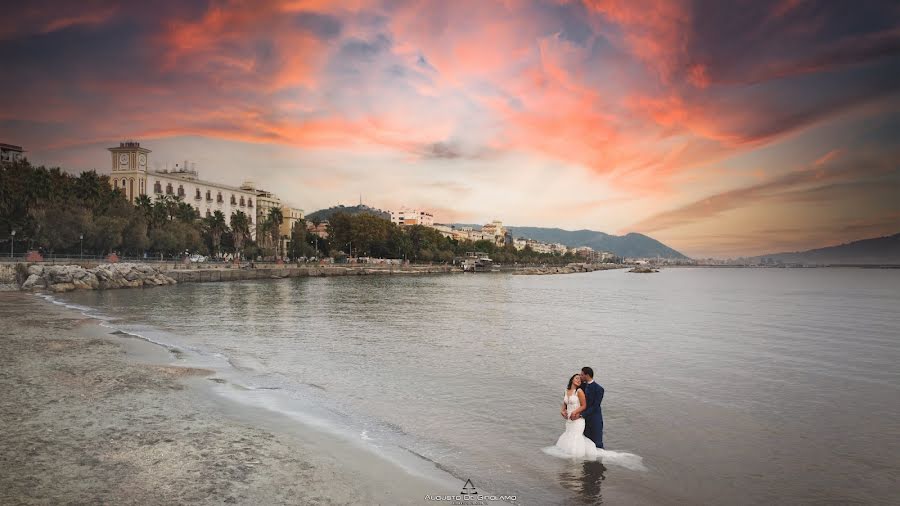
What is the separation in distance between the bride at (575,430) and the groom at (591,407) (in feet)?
0.31

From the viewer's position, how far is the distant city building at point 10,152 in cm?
10706

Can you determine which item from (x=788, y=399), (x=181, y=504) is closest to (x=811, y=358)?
(x=788, y=399)

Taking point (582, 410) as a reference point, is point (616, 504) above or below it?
below

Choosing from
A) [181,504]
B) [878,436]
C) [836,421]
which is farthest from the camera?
[836,421]

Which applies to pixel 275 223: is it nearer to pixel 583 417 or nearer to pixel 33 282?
pixel 33 282

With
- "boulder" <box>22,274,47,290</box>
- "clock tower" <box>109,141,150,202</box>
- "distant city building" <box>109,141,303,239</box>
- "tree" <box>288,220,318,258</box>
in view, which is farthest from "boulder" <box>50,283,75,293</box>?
"tree" <box>288,220,318,258</box>

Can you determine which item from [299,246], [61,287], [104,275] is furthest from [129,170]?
[61,287]

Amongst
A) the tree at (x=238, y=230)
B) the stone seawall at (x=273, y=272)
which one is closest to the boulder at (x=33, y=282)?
the stone seawall at (x=273, y=272)

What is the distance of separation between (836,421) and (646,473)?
7.68 metres

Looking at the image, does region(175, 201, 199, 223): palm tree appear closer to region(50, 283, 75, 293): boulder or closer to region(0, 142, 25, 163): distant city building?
region(0, 142, 25, 163): distant city building

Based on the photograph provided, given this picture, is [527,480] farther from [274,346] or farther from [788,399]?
[274,346]

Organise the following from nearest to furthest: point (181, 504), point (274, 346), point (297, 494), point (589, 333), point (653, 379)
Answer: point (181, 504)
point (297, 494)
point (653, 379)
point (274, 346)
point (589, 333)

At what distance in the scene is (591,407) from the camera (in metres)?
10.6

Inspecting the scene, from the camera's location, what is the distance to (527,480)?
31.5ft
